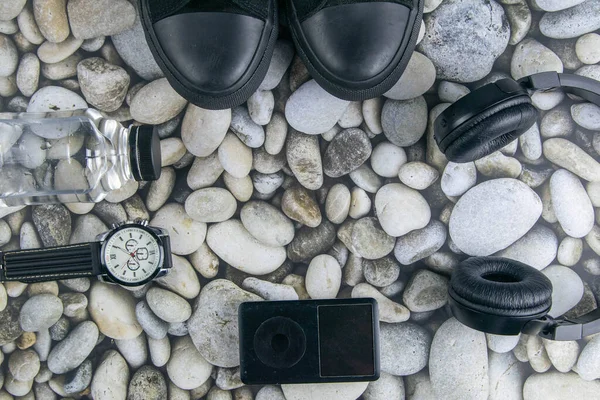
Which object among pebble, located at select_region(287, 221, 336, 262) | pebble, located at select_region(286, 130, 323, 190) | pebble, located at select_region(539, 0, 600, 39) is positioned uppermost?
pebble, located at select_region(539, 0, 600, 39)

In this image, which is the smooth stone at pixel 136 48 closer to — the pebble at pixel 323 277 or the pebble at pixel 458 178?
the pebble at pixel 323 277

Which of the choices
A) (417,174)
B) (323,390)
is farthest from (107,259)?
(417,174)

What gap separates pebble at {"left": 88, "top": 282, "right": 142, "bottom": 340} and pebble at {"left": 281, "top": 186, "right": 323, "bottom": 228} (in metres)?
0.36

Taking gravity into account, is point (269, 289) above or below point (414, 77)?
below

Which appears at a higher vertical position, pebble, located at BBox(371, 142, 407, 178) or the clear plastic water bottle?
pebble, located at BBox(371, 142, 407, 178)

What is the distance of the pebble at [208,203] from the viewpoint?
97 cm

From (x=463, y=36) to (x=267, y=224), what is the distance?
0.50 m

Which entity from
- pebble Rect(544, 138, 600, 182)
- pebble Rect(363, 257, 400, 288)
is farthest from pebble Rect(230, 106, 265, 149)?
pebble Rect(544, 138, 600, 182)

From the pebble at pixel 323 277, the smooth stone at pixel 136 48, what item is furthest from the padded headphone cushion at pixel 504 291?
the smooth stone at pixel 136 48

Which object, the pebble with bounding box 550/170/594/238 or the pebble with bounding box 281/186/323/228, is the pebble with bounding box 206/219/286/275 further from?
the pebble with bounding box 550/170/594/238

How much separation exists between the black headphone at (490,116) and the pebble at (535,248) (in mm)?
212

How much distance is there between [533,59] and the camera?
3.13ft

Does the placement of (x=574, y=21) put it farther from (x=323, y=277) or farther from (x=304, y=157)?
(x=323, y=277)

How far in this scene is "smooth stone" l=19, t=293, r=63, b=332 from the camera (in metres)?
0.97
